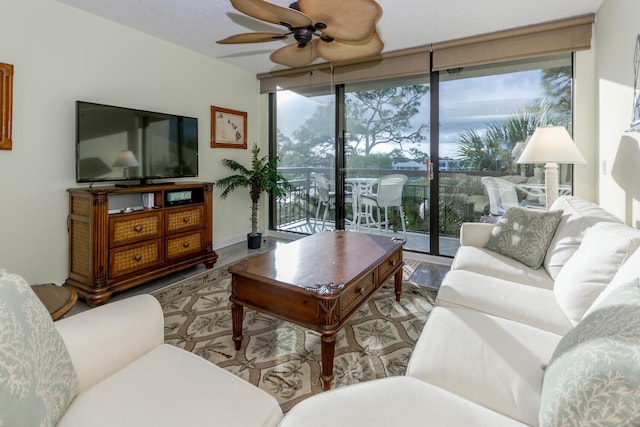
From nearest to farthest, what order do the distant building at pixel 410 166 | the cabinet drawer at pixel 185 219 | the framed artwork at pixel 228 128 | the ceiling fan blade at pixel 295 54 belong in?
1. the ceiling fan blade at pixel 295 54
2. the cabinet drawer at pixel 185 219
3. the distant building at pixel 410 166
4. the framed artwork at pixel 228 128

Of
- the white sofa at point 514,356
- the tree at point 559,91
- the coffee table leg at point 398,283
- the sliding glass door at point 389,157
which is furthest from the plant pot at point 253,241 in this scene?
the tree at point 559,91

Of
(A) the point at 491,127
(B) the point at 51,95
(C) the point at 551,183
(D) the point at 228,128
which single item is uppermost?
(D) the point at 228,128

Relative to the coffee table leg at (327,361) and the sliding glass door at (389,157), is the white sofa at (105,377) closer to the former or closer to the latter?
the coffee table leg at (327,361)

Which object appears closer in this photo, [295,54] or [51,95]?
[295,54]

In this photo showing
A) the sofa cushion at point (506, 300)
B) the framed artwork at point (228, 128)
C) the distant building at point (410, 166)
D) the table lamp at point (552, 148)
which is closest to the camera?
the sofa cushion at point (506, 300)

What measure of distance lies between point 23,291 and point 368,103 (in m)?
3.98

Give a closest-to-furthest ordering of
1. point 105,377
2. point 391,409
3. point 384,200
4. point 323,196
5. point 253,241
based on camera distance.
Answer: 1. point 391,409
2. point 105,377
3. point 384,200
4. point 253,241
5. point 323,196

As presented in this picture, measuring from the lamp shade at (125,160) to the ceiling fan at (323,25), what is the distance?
5.13 ft

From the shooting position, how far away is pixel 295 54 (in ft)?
Answer: 8.39

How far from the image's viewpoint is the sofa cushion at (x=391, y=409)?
887 mm

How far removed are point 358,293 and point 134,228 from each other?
7.11 feet

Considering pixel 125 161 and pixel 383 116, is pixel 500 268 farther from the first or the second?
pixel 125 161

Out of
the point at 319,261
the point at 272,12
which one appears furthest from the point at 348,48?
the point at 319,261

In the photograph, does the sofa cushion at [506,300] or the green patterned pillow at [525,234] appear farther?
the green patterned pillow at [525,234]
